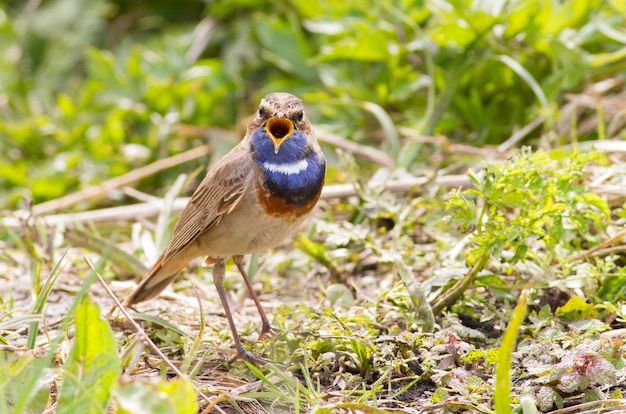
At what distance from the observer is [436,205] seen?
4.75 meters

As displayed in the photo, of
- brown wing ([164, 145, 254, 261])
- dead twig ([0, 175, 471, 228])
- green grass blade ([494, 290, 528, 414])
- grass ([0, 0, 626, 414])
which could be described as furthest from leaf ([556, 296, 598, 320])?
brown wing ([164, 145, 254, 261])

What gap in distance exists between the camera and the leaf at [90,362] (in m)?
2.89

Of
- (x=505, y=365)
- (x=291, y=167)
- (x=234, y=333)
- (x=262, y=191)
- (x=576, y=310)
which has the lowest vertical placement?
(x=234, y=333)

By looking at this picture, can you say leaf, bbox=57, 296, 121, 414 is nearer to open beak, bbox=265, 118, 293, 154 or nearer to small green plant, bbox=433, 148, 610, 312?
open beak, bbox=265, 118, 293, 154

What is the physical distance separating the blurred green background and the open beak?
1.58 meters

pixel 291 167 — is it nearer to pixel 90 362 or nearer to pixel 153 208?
pixel 90 362

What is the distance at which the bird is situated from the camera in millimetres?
4133

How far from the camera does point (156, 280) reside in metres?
4.56

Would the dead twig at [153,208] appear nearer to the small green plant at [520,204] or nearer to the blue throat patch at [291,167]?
the blue throat patch at [291,167]

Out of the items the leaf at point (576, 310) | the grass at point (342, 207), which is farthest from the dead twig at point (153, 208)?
the leaf at point (576, 310)

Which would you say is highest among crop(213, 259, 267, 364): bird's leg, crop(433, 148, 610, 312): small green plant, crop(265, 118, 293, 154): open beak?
crop(265, 118, 293, 154): open beak

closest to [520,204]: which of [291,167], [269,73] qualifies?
[291,167]

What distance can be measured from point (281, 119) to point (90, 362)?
66.6 inches

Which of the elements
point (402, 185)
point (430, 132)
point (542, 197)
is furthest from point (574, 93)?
point (542, 197)
